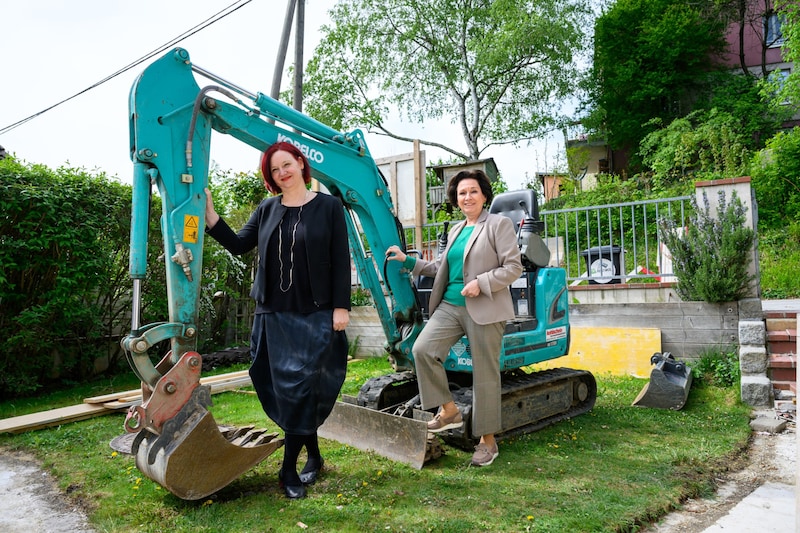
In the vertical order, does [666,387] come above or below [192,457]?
below

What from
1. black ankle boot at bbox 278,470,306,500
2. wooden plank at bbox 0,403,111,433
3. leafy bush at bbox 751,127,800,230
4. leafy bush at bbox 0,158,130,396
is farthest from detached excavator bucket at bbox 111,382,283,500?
leafy bush at bbox 751,127,800,230

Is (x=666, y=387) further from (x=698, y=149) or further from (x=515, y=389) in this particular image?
(x=698, y=149)

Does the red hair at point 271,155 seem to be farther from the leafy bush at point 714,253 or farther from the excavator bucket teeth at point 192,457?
the leafy bush at point 714,253

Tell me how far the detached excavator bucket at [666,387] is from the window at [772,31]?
23192mm

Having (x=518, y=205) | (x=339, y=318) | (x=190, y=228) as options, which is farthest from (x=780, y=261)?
(x=190, y=228)

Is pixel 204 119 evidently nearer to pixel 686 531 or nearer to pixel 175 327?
pixel 175 327

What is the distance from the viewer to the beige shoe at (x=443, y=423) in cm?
380

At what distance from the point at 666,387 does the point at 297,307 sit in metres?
3.63

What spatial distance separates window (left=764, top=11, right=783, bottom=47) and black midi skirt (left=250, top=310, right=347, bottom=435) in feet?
86.3

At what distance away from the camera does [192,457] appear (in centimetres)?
290

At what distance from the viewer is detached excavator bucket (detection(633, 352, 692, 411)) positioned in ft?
16.7

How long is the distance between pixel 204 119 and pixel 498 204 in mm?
2873

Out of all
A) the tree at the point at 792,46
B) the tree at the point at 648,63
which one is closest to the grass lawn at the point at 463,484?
the tree at the point at 792,46

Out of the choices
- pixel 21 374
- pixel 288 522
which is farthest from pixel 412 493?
pixel 21 374
